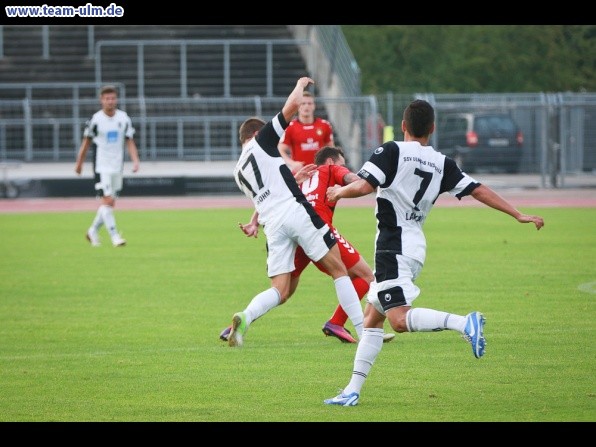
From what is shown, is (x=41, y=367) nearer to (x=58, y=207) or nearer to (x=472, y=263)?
(x=472, y=263)

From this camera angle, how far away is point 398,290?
7.28 metres

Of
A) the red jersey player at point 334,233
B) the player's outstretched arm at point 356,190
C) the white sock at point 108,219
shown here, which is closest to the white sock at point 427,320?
the player's outstretched arm at point 356,190

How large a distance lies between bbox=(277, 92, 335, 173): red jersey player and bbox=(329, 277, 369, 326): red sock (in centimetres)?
617

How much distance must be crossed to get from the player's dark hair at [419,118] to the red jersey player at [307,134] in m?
8.52

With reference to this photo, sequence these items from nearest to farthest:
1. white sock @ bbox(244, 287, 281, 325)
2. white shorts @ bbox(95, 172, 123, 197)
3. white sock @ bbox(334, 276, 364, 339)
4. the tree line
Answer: white sock @ bbox(244, 287, 281, 325) < white sock @ bbox(334, 276, 364, 339) < white shorts @ bbox(95, 172, 123, 197) < the tree line

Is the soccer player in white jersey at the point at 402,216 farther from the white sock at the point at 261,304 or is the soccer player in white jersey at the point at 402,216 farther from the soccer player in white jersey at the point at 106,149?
the soccer player in white jersey at the point at 106,149

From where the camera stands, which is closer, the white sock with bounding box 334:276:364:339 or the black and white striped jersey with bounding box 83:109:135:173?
the white sock with bounding box 334:276:364:339

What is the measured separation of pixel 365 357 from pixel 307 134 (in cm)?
928

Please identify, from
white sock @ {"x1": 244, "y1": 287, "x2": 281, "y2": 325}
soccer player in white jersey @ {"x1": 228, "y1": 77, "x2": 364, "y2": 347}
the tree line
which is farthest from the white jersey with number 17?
the tree line

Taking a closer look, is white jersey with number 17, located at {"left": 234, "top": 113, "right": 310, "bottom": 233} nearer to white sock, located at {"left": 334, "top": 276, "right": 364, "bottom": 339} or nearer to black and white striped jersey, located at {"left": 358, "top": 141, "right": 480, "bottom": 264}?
white sock, located at {"left": 334, "top": 276, "right": 364, "bottom": 339}

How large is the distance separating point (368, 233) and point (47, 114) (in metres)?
16.7

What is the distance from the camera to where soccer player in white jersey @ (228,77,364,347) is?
9016 millimetres

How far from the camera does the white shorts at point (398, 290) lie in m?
7.27

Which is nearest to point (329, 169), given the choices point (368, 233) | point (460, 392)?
point (460, 392)
